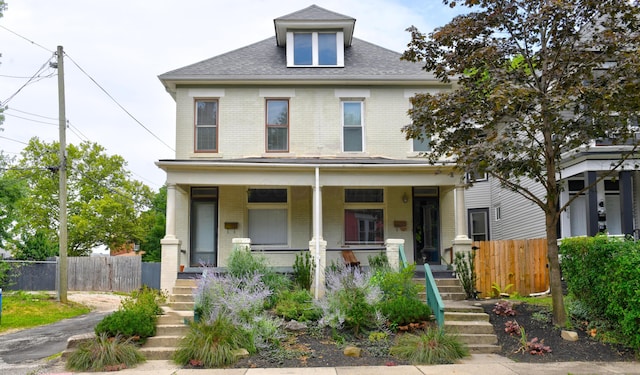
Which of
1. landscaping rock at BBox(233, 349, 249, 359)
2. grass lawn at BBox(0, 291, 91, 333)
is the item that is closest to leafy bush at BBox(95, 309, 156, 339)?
landscaping rock at BBox(233, 349, 249, 359)

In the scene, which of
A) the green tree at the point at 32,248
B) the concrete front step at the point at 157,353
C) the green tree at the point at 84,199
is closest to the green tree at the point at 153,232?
the green tree at the point at 84,199

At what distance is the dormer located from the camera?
1695cm

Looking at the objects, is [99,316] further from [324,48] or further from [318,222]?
[324,48]

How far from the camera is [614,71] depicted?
9.34 m

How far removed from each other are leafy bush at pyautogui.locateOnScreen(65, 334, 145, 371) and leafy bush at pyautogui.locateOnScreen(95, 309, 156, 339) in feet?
0.93

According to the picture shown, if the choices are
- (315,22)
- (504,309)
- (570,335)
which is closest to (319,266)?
(504,309)

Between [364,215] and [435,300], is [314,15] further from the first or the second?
[435,300]

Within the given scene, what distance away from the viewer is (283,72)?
16359mm

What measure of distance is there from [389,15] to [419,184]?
4.66 m

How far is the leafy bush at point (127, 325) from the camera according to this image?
9.52 metres

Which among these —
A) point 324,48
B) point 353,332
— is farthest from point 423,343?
point 324,48

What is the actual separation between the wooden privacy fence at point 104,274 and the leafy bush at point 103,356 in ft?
60.6

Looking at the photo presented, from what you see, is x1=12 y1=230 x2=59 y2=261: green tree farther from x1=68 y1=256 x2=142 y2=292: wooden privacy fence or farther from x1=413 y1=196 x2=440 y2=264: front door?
x1=413 y1=196 x2=440 y2=264: front door

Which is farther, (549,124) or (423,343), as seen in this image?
(549,124)
